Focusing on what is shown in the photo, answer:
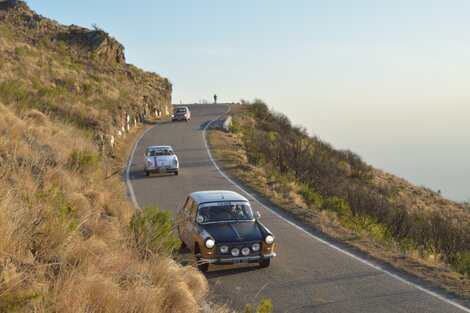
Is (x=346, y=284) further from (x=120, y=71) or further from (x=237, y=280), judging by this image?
(x=120, y=71)

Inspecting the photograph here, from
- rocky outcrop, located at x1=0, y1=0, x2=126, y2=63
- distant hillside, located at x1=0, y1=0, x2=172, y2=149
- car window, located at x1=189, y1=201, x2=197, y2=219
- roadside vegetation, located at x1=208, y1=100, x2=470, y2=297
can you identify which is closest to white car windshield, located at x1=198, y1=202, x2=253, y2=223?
car window, located at x1=189, y1=201, x2=197, y2=219

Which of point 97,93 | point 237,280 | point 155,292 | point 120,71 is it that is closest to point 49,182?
point 237,280

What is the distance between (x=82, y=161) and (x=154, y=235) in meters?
6.58

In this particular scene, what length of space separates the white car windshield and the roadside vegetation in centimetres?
315

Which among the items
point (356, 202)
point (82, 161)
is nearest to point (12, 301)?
point (82, 161)

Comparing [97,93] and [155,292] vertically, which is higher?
[97,93]

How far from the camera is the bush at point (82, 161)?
14.4 m

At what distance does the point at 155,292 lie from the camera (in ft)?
19.4

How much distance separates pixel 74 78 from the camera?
1603 inches

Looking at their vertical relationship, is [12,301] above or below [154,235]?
above

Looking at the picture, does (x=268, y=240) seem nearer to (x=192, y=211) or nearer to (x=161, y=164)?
(x=192, y=211)

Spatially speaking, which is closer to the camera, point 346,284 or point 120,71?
point 346,284

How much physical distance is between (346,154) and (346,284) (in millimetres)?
38105

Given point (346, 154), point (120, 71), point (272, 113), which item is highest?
point (120, 71)
